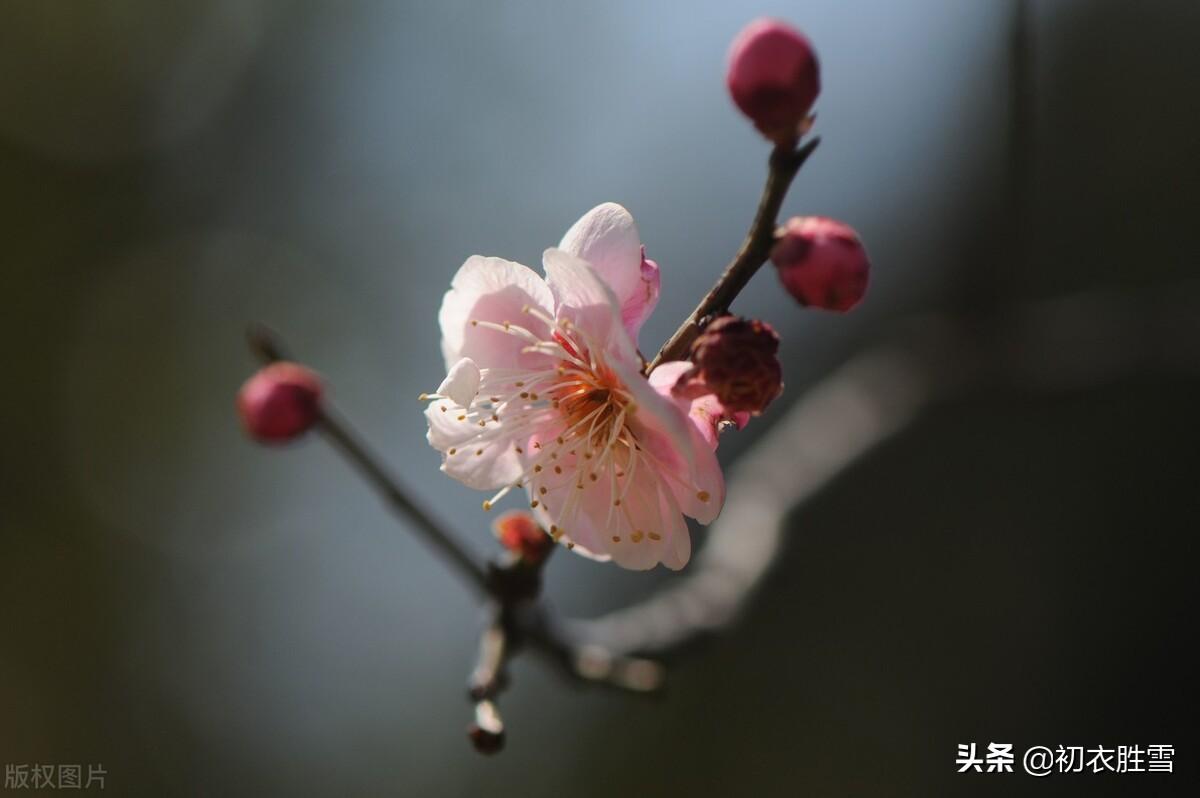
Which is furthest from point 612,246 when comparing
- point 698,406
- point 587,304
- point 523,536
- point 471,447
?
point 523,536

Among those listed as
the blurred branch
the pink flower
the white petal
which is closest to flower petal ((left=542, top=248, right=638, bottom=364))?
the pink flower

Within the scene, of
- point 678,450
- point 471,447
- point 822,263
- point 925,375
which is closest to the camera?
point 822,263

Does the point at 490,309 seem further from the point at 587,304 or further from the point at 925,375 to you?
the point at 925,375

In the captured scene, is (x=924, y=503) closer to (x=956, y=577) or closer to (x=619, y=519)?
(x=956, y=577)

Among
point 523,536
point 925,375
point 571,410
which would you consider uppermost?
point 925,375

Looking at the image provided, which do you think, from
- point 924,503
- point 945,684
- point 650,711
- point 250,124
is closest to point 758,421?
point 924,503

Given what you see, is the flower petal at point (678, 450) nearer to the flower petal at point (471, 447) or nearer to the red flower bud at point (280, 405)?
the flower petal at point (471, 447)

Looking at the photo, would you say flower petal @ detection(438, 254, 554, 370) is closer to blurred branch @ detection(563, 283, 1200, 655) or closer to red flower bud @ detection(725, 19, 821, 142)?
red flower bud @ detection(725, 19, 821, 142)
